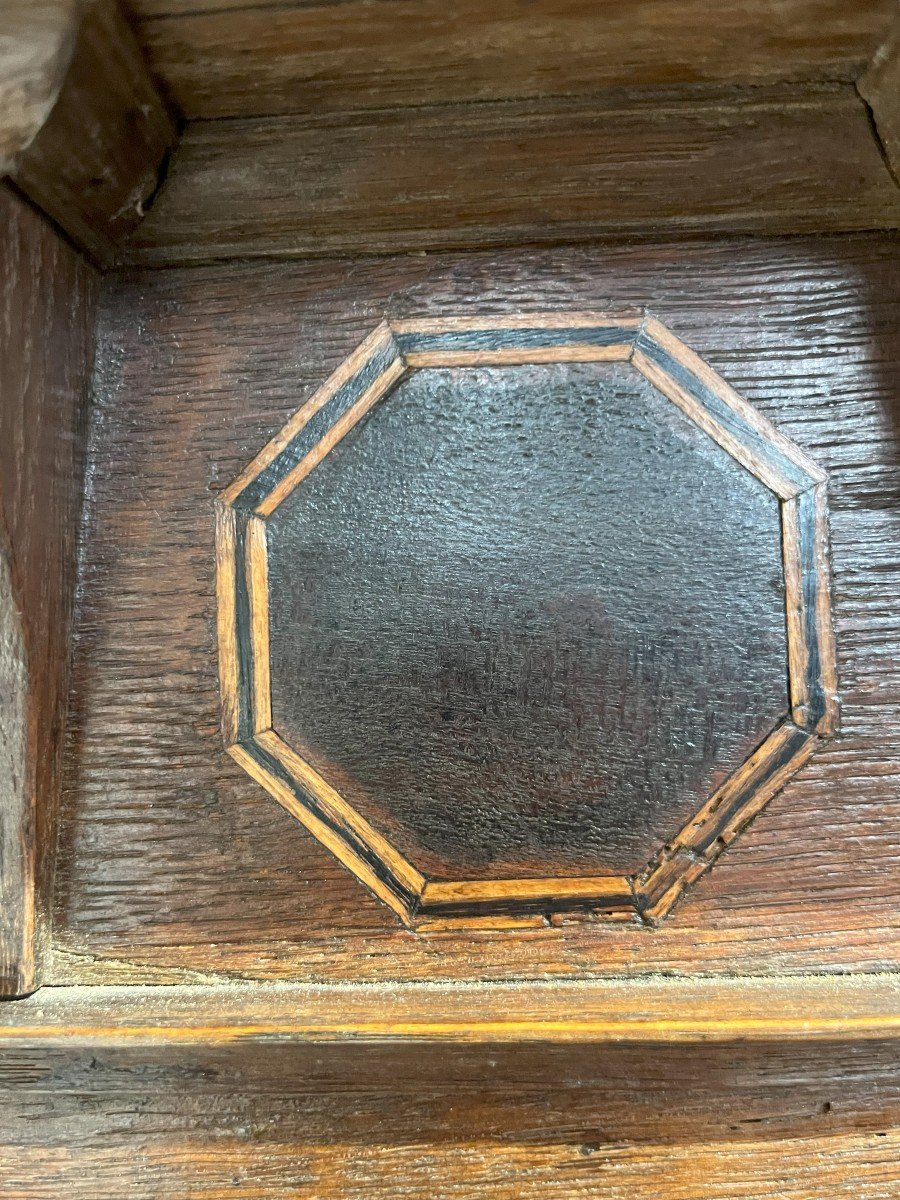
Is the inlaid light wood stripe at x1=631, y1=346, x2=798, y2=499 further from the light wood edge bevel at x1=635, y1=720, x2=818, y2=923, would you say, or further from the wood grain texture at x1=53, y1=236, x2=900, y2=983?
the light wood edge bevel at x1=635, y1=720, x2=818, y2=923

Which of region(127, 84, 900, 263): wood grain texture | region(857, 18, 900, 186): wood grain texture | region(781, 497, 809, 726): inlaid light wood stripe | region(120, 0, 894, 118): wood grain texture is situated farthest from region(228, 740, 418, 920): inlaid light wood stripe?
region(857, 18, 900, 186): wood grain texture

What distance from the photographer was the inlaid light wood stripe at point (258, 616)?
930 millimetres

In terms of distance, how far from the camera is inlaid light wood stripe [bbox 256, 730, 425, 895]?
2.99 feet

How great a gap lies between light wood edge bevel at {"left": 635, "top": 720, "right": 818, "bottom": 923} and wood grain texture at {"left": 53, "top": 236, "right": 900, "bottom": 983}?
18mm

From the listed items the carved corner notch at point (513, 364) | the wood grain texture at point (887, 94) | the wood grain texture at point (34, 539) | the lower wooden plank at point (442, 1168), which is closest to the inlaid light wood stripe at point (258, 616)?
the carved corner notch at point (513, 364)

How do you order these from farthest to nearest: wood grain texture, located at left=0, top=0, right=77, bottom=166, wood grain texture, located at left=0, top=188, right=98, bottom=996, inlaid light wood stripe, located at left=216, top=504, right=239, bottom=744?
inlaid light wood stripe, located at left=216, top=504, right=239, bottom=744, wood grain texture, located at left=0, top=188, right=98, bottom=996, wood grain texture, located at left=0, top=0, right=77, bottom=166

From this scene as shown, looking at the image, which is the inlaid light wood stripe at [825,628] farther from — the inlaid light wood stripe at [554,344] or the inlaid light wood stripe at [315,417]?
the inlaid light wood stripe at [315,417]

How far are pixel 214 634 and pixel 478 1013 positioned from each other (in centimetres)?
52

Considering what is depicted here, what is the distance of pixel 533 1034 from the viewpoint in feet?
2.68

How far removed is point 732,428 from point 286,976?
2.67 feet

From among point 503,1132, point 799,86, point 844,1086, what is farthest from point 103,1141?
point 799,86

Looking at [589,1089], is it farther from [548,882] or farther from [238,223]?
[238,223]

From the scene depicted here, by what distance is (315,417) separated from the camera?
95 cm

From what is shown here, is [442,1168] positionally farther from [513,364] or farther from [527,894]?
[513,364]
